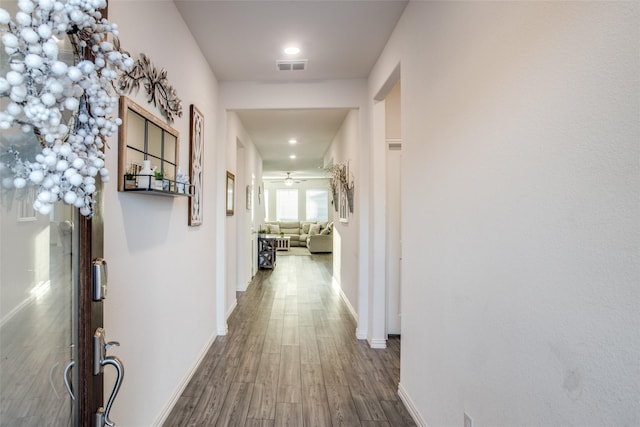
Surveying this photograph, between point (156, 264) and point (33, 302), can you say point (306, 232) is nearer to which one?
point (156, 264)

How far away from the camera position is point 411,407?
201 centimetres

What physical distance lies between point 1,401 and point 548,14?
1719mm

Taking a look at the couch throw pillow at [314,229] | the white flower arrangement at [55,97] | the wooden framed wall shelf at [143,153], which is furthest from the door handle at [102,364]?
the couch throw pillow at [314,229]

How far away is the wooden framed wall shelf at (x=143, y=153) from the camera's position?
1440 millimetres

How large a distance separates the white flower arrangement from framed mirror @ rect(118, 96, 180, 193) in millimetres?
742

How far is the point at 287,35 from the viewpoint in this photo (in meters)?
2.42

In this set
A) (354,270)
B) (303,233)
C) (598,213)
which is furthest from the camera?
(303,233)

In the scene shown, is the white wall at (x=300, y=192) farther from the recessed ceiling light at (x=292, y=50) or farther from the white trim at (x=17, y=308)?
the white trim at (x=17, y=308)

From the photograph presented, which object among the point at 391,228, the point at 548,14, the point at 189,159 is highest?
the point at 548,14

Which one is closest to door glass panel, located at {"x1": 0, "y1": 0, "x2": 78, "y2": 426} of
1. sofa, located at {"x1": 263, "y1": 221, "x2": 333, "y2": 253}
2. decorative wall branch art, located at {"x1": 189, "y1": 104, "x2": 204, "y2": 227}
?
decorative wall branch art, located at {"x1": 189, "y1": 104, "x2": 204, "y2": 227}

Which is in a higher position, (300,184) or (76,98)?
(300,184)

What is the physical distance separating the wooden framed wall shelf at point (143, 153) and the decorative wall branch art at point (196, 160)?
16.9 inches

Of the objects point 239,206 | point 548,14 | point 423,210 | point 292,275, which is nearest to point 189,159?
point 423,210

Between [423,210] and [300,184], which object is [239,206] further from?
[300,184]
